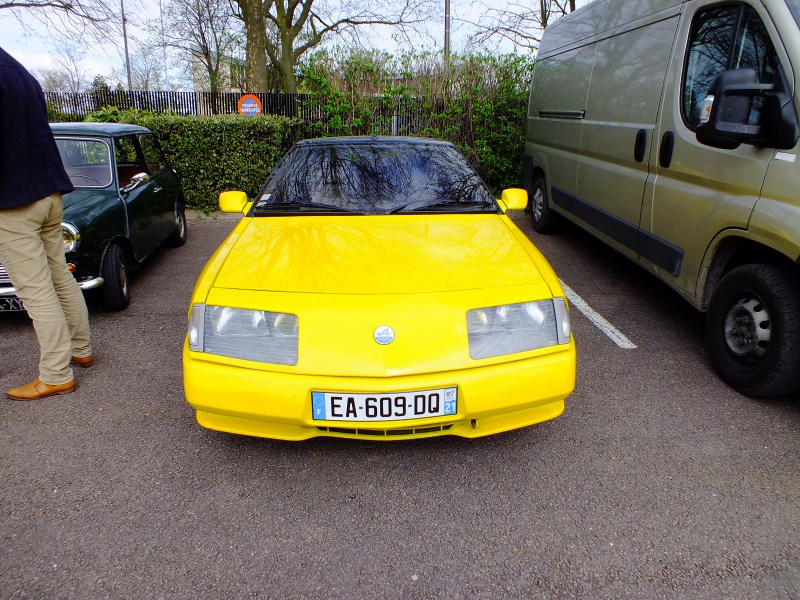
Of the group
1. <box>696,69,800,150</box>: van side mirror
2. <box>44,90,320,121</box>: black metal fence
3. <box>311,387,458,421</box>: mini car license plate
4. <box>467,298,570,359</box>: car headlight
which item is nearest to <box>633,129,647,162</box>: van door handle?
<box>696,69,800,150</box>: van side mirror

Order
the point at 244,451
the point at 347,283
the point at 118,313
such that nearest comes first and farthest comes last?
the point at 347,283
the point at 244,451
the point at 118,313

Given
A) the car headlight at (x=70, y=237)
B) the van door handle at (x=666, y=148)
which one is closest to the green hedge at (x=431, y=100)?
the car headlight at (x=70, y=237)

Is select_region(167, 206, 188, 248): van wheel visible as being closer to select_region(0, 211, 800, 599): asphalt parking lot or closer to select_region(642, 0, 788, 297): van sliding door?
select_region(0, 211, 800, 599): asphalt parking lot

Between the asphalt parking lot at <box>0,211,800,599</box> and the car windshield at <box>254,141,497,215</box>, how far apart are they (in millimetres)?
1310

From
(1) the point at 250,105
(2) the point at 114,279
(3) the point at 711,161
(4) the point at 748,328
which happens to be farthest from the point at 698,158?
(1) the point at 250,105

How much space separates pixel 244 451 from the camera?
2.58 meters

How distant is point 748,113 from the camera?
8.95 feet

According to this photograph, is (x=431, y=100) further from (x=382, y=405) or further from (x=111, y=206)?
(x=382, y=405)

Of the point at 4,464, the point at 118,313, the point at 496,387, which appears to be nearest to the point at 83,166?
the point at 118,313

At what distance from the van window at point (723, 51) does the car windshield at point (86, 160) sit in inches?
180

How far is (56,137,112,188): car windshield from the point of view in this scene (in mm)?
4695

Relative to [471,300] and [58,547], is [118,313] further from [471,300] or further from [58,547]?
[471,300]

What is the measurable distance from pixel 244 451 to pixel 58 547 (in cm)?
80

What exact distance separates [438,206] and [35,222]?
7.34 feet
